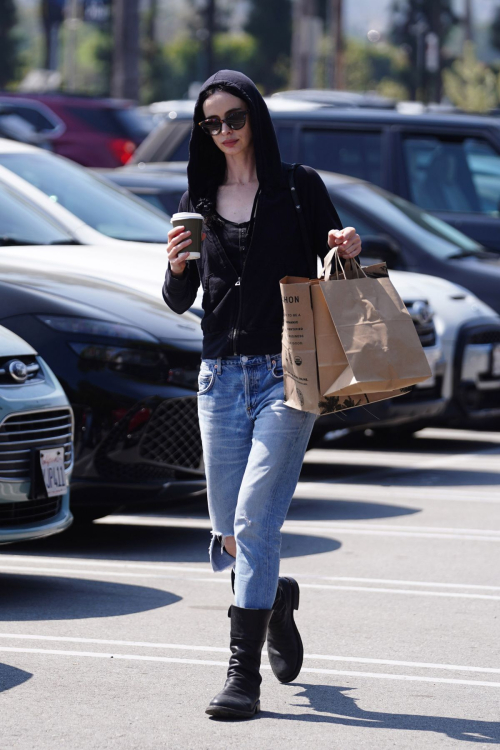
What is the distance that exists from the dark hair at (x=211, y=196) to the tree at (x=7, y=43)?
67.1 meters

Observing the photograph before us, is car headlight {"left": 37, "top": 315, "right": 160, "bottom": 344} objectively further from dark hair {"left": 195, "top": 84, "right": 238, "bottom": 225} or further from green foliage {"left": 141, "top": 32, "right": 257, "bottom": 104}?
green foliage {"left": 141, "top": 32, "right": 257, "bottom": 104}

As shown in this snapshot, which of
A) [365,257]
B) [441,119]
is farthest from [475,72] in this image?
[365,257]

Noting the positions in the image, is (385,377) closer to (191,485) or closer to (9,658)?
(9,658)

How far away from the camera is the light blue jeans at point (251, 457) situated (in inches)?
178

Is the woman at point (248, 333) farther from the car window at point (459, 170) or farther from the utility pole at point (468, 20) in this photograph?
the utility pole at point (468, 20)

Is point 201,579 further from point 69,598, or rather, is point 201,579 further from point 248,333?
point 248,333

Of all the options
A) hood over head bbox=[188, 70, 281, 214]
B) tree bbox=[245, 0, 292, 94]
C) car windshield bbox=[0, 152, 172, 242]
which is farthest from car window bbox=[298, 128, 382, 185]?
tree bbox=[245, 0, 292, 94]

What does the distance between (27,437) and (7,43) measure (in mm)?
66813

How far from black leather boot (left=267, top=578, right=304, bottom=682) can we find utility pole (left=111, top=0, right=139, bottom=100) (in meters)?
25.4

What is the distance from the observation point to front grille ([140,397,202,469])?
7.01 metres

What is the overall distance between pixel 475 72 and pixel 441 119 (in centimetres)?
3509

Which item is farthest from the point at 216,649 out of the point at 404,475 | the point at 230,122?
the point at 404,475

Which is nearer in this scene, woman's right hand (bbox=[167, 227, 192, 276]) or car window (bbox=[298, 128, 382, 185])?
woman's right hand (bbox=[167, 227, 192, 276])

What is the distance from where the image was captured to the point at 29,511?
6.08 meters
